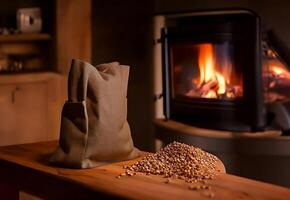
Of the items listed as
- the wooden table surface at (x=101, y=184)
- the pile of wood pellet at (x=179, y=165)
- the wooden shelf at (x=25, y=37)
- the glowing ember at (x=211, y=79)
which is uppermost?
the wooden shelf at (x=25, y=37)

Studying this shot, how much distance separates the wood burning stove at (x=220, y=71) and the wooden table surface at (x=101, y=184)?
1.31 metres

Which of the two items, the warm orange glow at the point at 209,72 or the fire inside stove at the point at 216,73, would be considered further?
the warm orange glow at the point at 209,72

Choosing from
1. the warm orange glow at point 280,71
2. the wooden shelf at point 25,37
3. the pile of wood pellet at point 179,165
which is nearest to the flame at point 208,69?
the warm orange glow at point 280,71

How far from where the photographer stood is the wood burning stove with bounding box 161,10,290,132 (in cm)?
296

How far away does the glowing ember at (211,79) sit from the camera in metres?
3.11

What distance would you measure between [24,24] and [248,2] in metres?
1.30

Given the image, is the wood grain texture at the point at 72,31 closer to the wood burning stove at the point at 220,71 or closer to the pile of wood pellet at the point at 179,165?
the wood burning stove at the point at 220,71

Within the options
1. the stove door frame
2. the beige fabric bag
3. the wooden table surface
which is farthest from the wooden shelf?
the beige fabric bag

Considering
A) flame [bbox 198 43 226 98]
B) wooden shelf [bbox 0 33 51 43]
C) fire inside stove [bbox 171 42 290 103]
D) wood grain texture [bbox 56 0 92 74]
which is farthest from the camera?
wood grain texture [bbox 56 0 92 74]

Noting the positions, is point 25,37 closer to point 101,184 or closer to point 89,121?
point 89,121

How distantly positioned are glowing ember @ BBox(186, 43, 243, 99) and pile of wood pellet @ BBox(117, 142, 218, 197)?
1.36 meters

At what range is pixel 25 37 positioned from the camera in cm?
356

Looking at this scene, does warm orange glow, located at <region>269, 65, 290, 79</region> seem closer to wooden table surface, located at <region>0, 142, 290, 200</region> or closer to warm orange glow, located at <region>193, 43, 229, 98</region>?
warm orange glow, located at <region>193, 43, 229, 98</region>

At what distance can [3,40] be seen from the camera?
138 inches
